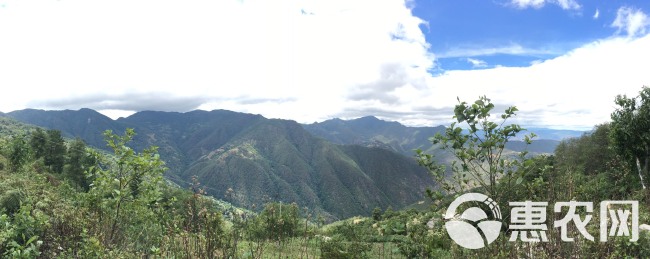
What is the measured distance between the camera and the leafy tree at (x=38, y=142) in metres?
64.8

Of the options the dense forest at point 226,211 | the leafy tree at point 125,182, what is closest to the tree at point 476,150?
the dense forest at point 226,211

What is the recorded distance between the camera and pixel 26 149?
47.2 m

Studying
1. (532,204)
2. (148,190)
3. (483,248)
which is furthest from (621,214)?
(148,190)

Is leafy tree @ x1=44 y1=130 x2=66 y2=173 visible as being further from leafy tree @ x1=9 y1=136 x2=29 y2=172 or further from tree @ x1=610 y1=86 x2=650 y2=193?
tree @ x1=610 y1=86 x2=650 y2=193

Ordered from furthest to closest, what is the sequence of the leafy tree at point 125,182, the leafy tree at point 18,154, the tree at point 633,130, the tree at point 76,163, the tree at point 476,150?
the tree at point 76,163, the leafy tree at point 18,154, the tree at point 633,130, the leafy tree at point 125,182, the tree at point 476,150

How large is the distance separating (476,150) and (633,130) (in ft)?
120

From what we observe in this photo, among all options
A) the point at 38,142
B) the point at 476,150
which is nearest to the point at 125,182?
the point at 476,150

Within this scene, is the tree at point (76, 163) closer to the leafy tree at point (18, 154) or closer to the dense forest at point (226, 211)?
the leafy tree at point (18, 154)

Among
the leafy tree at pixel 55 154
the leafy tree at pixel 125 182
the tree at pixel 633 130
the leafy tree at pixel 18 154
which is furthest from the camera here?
the leafy tree at pixel 55 154

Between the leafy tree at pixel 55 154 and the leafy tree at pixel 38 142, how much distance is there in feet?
2.28

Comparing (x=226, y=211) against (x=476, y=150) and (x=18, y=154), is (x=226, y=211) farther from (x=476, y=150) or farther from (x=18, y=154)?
(x=18, y=154)

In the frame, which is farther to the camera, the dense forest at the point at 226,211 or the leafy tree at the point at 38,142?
the leafy tree at the point at 38,142

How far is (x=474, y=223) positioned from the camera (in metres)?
5.67

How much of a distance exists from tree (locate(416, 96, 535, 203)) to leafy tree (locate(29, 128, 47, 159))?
82.2 m
